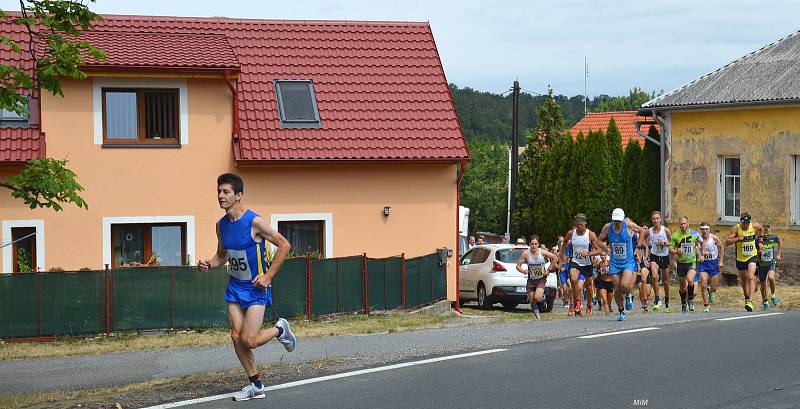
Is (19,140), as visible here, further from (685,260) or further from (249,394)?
(249,394)

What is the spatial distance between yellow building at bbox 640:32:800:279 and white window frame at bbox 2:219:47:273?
709 inches

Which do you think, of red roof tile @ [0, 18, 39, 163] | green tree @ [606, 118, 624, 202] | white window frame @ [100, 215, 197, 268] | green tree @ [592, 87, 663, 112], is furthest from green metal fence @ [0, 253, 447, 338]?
green tree @ [592, 87, 663, 112]

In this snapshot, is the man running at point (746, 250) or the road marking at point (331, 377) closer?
the road marking at point (331, 377)

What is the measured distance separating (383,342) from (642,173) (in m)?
21.8

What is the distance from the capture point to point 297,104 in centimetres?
2358

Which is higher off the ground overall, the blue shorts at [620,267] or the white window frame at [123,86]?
the white window frame at [123,86]

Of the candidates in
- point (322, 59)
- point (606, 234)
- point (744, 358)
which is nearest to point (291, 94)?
point (322, 59)

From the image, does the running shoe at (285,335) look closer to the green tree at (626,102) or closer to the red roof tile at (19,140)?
the red roof tile at (19,140)

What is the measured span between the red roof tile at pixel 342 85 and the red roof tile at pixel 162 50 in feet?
3.16

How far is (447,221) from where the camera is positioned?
24641 mm

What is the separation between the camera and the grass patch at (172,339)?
595 inches

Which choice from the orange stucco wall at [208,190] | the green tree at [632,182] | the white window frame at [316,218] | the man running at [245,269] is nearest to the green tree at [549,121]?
the green tree at [632,182]

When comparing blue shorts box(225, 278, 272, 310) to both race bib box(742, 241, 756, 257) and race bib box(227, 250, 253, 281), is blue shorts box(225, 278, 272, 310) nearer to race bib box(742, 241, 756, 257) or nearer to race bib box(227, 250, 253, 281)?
race bib box(227, 250, 253, 281)

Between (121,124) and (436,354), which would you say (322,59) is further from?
(436,354)
